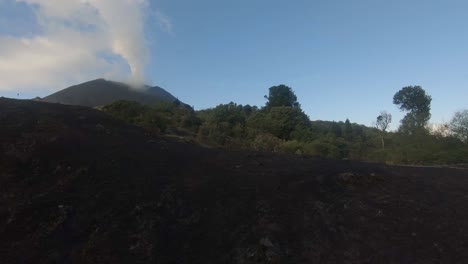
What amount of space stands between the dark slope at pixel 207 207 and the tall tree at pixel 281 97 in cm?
4583

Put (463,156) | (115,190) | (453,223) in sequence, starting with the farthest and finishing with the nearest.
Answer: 1. (463,156)
2. (115,190)
3. (453,223)

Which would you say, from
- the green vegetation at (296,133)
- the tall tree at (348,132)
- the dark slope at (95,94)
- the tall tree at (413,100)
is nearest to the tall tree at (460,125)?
the green vegetation at (296,133)

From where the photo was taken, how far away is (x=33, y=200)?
380 inches

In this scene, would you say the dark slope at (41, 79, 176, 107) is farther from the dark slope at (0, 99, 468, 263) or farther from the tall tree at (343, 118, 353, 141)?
the dark slope at (0, 99, 468, 263)

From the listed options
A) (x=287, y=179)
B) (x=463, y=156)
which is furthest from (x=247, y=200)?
(x=463, y=156)

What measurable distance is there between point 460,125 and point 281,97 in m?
28.7

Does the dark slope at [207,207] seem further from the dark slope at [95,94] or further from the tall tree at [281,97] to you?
the tall tree at [281,97]

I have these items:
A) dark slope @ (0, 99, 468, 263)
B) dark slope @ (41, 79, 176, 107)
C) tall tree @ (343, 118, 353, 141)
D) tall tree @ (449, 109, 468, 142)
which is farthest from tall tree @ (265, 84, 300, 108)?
dark slope @ (0, 99, 468, 263)

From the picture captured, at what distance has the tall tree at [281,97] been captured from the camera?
59359mm

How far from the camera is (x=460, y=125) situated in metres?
33.6

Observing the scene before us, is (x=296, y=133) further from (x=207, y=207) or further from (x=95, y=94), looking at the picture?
(x=207, y=207)

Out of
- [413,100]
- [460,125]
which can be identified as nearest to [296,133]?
[460,125]

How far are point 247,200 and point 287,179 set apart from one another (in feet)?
5.84

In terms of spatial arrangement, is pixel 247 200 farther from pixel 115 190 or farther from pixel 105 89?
pixel 105 89
